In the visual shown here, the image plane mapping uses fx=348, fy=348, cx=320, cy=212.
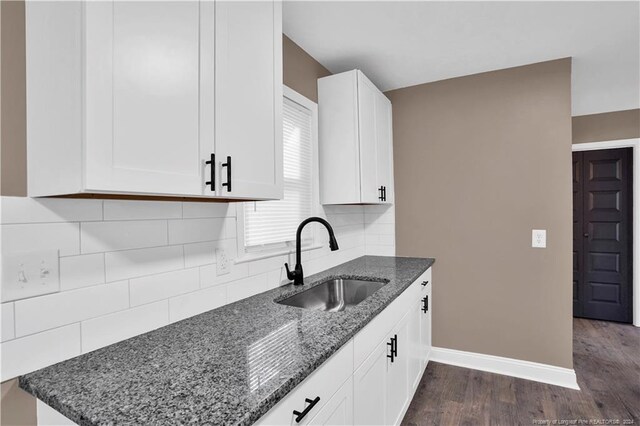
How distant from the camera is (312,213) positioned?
2480mm

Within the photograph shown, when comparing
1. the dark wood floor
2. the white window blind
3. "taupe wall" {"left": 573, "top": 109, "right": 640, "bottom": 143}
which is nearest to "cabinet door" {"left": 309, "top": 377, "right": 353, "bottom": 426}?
the white window blind

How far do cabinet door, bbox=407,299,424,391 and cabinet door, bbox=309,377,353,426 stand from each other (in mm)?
959

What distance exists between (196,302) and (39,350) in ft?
1.86

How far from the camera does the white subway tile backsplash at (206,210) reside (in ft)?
4.82

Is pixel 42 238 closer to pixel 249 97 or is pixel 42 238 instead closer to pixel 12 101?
pixel 12 101

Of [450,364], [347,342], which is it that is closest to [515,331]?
[450,364]

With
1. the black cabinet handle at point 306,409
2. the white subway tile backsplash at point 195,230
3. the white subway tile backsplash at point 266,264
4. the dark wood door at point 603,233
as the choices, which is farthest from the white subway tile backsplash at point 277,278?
the dark wood door at point 603,233

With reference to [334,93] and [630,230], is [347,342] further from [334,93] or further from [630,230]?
[630,230]

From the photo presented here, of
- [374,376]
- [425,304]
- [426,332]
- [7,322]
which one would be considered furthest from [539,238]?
[7,322]

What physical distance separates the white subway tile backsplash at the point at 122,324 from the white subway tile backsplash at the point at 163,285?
3 centimetres

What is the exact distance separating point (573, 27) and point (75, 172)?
270 cm

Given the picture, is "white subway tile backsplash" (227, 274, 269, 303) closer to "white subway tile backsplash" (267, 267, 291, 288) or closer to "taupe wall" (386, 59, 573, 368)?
"white subway tile backsplash" (267, 267, 291, 288)

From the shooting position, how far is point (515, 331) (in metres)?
2.70

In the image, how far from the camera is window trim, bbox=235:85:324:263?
69.2 inches
